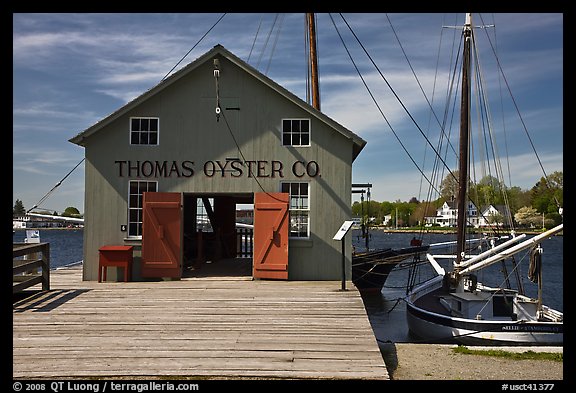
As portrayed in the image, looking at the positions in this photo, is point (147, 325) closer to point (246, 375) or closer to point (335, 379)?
point (246, 375)

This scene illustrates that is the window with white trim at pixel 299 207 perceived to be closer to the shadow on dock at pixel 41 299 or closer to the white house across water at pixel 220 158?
the white house across water at pixel 220 158

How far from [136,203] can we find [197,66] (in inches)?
155

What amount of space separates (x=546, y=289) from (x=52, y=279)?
32.4m

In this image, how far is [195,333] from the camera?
31.7 feet

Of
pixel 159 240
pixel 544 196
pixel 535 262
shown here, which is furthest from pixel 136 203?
pixel 544 196

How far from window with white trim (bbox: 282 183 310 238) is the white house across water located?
26 millimetres

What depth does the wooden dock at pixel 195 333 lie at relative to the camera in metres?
7.97

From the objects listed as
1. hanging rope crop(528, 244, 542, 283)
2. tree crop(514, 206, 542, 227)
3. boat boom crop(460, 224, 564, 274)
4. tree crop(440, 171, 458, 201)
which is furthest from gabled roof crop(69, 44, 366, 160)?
tree crop(514, 206, 542, 227)

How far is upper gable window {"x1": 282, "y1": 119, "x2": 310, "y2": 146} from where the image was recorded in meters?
14.9

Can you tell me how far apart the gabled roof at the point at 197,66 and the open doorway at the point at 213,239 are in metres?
3.15

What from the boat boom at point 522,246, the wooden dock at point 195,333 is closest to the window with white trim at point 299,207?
the wooden dock at point 195,333
